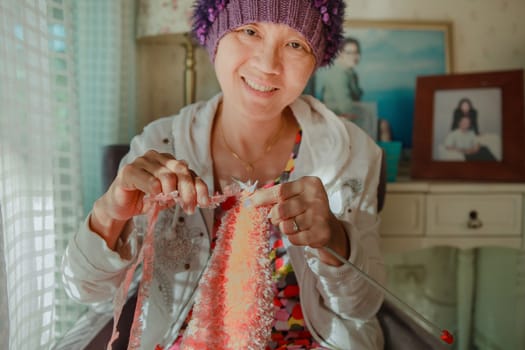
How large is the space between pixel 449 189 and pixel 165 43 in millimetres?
1090

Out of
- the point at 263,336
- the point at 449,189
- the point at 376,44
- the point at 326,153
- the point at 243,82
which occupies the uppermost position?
the point at 376,44

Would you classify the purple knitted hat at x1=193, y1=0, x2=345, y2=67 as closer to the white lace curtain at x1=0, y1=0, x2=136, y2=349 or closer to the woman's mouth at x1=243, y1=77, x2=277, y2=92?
the woman's mouth at x1=243, y1=77, x2=277, y2=92

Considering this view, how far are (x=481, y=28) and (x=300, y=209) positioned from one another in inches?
56.4

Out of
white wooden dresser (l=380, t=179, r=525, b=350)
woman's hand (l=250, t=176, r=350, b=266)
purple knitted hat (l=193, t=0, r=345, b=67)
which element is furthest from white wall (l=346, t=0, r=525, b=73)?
woman's hand (l=250, t=176, r=350, b=266)

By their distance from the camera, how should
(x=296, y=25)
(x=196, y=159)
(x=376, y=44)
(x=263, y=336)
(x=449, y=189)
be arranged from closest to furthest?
(x=263, y=336), (x=296, y=25), (x=196, y=159), (x=449, y=189), (x=376, y=44)

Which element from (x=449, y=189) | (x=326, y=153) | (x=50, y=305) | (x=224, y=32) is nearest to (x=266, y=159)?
(x=326, y=153)

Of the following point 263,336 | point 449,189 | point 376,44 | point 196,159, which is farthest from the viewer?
point 376,44

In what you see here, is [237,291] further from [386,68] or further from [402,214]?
[386,68]

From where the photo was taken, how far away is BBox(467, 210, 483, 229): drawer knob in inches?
52.0

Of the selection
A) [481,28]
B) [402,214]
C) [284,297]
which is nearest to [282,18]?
[284,297]

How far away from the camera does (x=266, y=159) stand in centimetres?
99

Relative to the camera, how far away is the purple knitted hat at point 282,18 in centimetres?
79

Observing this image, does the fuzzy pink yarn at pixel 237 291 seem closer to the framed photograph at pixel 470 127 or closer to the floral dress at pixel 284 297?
the floral dress at pixel 284 297

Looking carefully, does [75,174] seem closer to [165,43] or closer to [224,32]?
[224,32]
